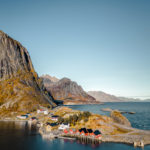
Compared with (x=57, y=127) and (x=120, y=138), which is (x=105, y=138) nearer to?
(x=120, y=138)

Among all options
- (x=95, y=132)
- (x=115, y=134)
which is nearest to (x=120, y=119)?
(x=115, y=134)

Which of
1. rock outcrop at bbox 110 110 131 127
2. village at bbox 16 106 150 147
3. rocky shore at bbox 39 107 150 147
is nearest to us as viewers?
rocky shore at bbox 39 107 150 147

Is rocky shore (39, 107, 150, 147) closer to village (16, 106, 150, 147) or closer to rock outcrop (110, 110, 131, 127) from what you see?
village (16, 106, 150, 147)

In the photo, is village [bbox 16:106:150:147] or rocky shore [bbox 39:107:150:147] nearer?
rocky shore [bbox 39:107:150:147]

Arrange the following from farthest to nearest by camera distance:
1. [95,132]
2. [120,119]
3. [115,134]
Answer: [120,119] → [95,132] → [115,134]

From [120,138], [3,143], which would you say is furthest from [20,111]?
[120,138]

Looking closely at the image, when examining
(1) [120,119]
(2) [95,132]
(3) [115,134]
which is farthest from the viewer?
(1) [120,119]

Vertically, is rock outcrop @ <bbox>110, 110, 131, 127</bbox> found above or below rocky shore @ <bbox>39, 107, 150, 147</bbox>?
above

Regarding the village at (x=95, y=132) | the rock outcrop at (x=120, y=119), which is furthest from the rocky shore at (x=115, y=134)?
the rock outcrop at (x=120, y=119)

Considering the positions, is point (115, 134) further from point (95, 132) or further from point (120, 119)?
point (120, 119)

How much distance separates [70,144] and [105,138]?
18.4m

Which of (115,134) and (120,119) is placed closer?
(115,134)

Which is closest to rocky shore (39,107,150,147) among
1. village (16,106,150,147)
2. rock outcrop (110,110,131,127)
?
village (16,106,150,147)

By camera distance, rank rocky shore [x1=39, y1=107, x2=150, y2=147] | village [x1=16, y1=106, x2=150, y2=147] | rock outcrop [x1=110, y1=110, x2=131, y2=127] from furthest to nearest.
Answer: rock outcrop [x1=110, y1=110, x2=131, y2=127]
village [x1=16, y1=106, x2=150, y2=147]
rocky shore [x1=39, y1=107, x2=150, y2=147]
